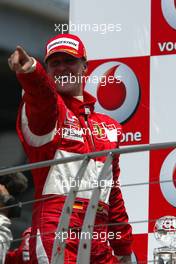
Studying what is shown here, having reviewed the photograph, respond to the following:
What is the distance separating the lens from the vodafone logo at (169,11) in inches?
172

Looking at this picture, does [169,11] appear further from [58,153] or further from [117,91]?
[58,153]

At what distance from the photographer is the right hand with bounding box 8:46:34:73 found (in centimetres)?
298

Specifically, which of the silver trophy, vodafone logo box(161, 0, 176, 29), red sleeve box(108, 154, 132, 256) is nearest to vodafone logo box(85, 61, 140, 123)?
vodafone logo box(161, 0, 176, 29)

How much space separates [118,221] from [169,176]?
0.83 metres

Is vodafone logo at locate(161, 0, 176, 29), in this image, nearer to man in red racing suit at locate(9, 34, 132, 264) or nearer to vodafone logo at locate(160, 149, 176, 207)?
vodafone logo at locate(160, 149, 176, 207)

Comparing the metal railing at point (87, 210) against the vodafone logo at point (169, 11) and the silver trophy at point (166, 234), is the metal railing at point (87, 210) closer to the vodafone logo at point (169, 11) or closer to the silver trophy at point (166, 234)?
the silver trophy at point (166, 234)

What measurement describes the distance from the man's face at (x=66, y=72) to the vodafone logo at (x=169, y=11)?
97 centimetres

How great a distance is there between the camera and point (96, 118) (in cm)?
351

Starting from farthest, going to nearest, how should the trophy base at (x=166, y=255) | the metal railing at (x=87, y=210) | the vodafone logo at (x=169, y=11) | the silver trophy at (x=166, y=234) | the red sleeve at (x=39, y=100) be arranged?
the vodafone logo at (x=169, y=11) → the silver trophy at (x=166, y=234) → the trophy base at (x=166, y=255) → the red sleeve at (x=39, y=100) → the metal railing at (x=87, y=210)

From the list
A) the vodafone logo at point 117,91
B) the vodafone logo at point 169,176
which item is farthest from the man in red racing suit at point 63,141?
the vodafone logo at point 117,91

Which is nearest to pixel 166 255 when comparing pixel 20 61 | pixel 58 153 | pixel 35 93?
pixel 58 153

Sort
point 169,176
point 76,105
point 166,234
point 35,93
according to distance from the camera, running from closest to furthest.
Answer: point 35,93, point 76,105, point 166,234, point 169,176

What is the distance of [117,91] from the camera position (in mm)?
4461

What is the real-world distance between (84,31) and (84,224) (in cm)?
176
